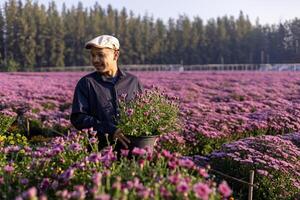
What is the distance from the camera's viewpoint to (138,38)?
93.0 m

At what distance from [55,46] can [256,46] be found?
40.3 metres

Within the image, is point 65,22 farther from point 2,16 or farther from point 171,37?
point 171,37

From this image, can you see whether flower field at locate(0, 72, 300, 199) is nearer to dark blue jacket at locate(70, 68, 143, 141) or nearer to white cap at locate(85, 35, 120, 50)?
dark blue jacket at locate(70, 68, 143, 141)

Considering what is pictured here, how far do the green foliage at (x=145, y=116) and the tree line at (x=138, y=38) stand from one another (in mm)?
68385

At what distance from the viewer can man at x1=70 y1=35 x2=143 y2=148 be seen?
4.17 m

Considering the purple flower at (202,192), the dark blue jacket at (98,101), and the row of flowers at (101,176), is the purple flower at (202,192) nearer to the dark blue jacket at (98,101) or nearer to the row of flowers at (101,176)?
the row of flowers at (101,176)

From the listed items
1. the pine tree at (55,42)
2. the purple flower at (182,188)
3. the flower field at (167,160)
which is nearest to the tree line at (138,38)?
the pine tree at (55,42)

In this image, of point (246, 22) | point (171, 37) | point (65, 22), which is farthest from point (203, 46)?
point (65, 22)

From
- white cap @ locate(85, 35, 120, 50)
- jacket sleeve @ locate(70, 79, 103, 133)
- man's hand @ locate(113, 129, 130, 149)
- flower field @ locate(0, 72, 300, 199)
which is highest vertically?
white cap @ locate(85, 35, 120, 50)

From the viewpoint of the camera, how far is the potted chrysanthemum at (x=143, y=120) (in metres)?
4.12

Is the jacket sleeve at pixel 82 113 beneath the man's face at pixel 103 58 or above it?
beneath

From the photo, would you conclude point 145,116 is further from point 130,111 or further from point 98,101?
point 98,101

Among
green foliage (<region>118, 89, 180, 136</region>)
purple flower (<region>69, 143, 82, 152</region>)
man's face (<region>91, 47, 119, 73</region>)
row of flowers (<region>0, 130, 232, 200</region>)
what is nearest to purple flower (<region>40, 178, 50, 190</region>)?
row of flowers (<region>0, 130, 232, 200</region>)

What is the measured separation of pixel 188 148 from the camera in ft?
27.1
